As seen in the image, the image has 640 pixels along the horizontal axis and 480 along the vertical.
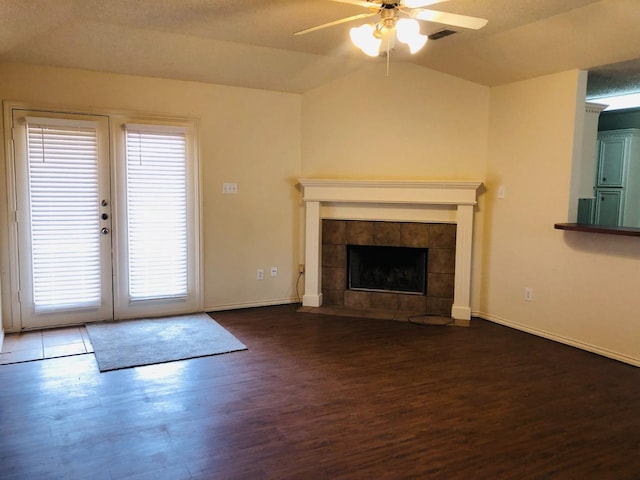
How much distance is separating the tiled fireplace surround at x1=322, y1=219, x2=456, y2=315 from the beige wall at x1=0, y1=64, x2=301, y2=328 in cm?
45

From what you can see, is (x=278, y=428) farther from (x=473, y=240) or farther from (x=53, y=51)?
(x=53, y=51)

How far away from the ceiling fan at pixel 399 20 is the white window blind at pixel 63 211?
2.79m

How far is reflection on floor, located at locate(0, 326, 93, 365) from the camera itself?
3.77 meters

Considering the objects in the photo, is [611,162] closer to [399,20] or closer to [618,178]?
[618,178]

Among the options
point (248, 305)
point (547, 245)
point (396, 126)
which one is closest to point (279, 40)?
point (396, 126)

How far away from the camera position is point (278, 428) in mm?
2711

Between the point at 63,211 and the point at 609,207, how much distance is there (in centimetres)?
622

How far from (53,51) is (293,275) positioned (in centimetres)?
314

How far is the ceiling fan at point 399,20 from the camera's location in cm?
271

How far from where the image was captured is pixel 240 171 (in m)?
5.17

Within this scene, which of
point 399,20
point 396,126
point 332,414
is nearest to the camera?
point 399,20

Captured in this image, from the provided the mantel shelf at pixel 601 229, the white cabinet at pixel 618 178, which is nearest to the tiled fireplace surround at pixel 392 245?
the mantel shelf at pixel 601 229

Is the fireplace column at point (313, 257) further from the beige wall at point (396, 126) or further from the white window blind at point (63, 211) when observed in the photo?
the white window blind at point (63, 211)

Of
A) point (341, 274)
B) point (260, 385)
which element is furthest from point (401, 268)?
point (260, 385)
